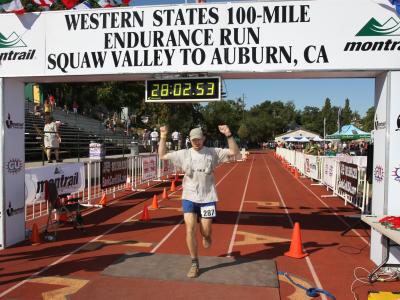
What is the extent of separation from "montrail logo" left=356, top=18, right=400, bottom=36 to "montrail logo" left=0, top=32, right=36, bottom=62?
6.03m

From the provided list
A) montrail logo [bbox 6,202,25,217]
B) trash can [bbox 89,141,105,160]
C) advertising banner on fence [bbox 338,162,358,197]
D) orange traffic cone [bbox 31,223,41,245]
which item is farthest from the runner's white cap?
trash can [bbox 89,141,105,160]

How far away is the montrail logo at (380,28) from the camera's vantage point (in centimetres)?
623

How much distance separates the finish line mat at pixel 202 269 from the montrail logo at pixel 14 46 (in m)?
4.27

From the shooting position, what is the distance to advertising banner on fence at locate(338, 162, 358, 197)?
11789 millimetres

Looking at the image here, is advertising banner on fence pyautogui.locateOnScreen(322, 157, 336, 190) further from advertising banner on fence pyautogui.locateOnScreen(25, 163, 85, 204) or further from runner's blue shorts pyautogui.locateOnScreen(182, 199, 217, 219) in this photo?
runner's blue shorts pyautogui.locateOnScreen(182, 199, 217, 219)

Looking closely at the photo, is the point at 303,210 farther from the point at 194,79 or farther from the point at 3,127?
the point at 3,127

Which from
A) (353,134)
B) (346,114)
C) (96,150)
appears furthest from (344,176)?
(346,114)

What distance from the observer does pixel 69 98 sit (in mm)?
34688

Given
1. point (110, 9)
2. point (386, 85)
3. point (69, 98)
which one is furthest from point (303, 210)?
point (69, 98)

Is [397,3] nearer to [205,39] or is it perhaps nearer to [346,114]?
[205,39]

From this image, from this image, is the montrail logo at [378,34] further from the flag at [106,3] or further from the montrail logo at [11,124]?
the montrail logo at [11,124]

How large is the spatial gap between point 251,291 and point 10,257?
14.3 feet

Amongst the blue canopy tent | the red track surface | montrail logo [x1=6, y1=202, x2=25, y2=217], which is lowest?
the red track surface

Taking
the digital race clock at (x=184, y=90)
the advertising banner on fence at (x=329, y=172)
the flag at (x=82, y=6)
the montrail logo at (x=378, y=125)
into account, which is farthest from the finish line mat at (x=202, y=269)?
the advertising banner on fence at (x=329, y=172)
